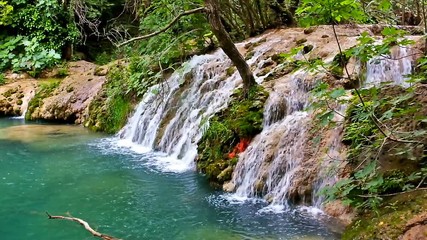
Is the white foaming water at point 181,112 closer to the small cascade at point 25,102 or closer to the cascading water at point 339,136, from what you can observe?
the cascading water at point 339,136

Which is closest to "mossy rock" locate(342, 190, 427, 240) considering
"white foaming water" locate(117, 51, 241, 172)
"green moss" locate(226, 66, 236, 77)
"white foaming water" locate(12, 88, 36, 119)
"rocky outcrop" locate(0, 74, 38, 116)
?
"white foaming water" locate(117, 51, 241, 172)

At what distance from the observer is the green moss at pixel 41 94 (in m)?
12.6

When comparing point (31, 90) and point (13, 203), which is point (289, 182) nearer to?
point (13, 203)

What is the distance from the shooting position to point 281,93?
22.7ft

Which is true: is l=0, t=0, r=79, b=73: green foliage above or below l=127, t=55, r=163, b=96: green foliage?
above

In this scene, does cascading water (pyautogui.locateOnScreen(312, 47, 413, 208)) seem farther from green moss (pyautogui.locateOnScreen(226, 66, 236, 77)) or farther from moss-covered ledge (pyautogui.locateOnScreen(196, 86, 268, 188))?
green moss (pyautogui.locateOnScreen(226, 66, 236, 77))

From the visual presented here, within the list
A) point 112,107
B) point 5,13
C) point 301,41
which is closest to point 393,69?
Answer: point 301,41

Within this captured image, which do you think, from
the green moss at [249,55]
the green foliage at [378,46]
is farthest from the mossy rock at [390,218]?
the green moss at [249,55]

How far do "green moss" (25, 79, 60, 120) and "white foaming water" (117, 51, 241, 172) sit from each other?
3.77m

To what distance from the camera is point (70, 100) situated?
1236cm

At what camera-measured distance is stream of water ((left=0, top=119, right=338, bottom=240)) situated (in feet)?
15.8

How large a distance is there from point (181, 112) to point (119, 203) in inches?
131

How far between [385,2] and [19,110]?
12.0m

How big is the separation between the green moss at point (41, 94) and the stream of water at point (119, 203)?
3825 mm
